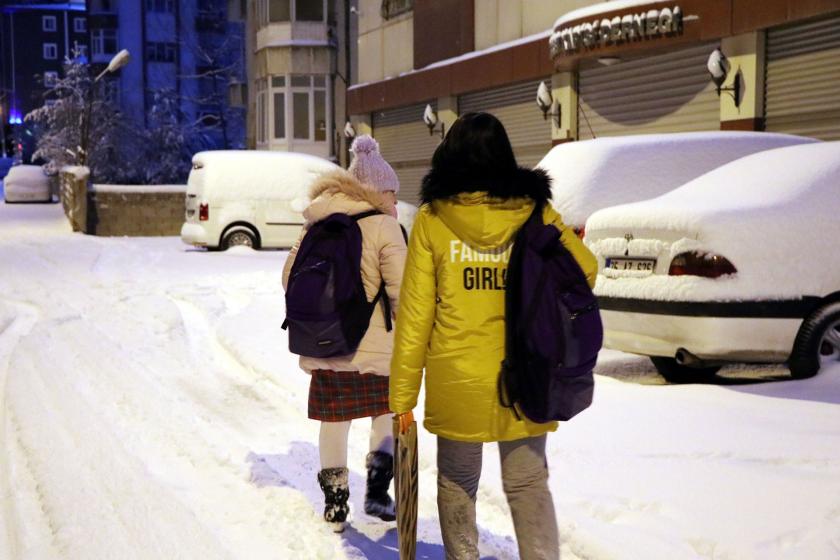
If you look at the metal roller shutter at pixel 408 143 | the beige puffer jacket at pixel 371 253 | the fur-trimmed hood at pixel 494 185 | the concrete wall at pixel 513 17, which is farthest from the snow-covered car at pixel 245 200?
the fur-trimmed hood at pixel 494 185

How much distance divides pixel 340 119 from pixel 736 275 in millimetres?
29062

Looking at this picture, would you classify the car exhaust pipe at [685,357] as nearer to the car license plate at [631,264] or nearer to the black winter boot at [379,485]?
the car license plate at [631,264]

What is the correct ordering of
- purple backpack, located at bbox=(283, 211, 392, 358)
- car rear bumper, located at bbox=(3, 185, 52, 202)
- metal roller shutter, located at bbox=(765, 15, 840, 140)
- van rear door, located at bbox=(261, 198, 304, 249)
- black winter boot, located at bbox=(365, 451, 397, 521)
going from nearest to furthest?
purple backpack, located at bbox=(283, 211, 392, 358)
black winter boot, located at bbox=(365, 451, 397, 521)
metal roller shutter, located at bbox=(765, 15, 840, 140)
van rear door, located at bbox=(261, 198, 304, 249)
car rear bumper, located at bbox=(3, 185, 52, 202)

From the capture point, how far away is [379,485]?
4.84 meters

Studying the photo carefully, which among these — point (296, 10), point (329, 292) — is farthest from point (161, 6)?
point (329, 292)

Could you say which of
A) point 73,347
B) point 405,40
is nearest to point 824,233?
point 73,347

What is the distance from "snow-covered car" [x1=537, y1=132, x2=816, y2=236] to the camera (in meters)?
9.10

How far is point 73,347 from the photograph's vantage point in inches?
370

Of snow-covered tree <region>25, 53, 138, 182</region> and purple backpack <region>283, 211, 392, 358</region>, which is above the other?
snow-covered tree <region>25, 53, 138, 182</region>

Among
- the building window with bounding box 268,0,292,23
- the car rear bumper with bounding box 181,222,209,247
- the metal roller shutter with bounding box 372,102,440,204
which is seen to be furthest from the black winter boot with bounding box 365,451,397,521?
the building window with bounding box 268,0,292,23

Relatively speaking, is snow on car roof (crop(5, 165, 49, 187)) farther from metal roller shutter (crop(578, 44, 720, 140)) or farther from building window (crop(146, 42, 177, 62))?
metal roller shutter (crop(578, 44, 720, 140))

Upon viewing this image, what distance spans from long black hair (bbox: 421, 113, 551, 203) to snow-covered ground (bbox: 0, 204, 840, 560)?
1.68 m

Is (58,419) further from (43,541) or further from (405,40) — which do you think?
(405,40)

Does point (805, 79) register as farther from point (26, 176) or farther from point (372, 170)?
point (26, 176)
